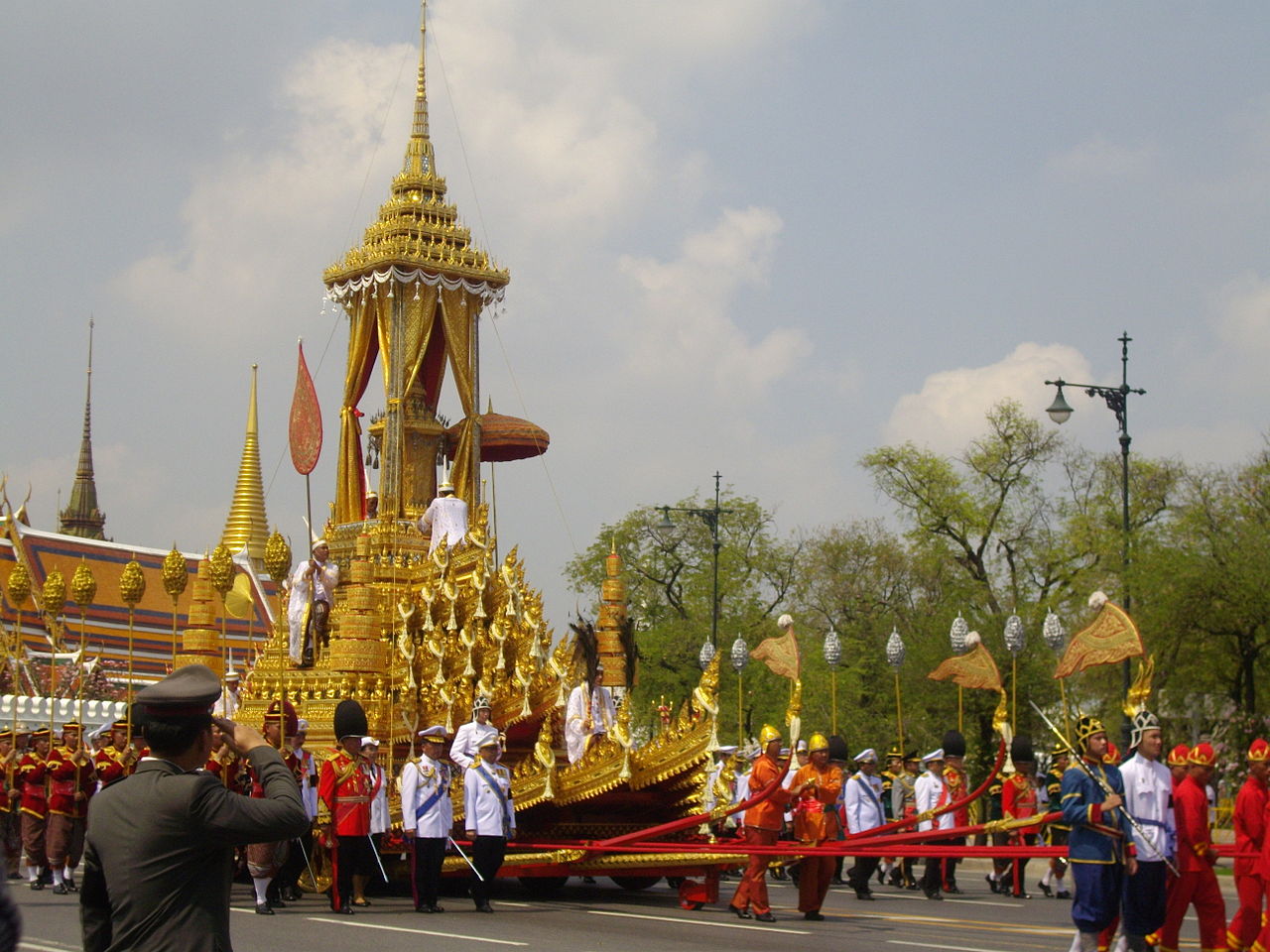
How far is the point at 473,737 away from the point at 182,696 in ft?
36.7

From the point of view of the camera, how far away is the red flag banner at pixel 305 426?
20.3 metres

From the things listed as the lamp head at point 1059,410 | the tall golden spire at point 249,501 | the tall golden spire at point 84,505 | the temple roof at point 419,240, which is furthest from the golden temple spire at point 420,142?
the tall golden spire at point 84,505

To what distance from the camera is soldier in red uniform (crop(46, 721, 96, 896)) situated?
17047 millimetres

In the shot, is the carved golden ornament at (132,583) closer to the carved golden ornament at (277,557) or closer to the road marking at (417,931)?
the carved golden ornament at (277,557)

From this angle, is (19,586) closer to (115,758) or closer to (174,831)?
(115,758)

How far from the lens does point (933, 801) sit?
2069 cm

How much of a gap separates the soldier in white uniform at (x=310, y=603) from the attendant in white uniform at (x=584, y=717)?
328 cm

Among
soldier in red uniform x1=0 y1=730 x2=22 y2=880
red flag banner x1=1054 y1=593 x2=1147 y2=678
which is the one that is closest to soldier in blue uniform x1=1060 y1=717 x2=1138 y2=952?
red flag banner x1=1054 y1=593 x2=1147 y2=678

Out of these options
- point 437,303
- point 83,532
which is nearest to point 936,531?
point 437,303

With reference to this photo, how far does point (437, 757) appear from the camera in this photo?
1591cm

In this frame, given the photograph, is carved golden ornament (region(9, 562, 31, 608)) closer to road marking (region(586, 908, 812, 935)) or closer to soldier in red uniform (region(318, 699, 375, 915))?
soldier in red uniform (region(318, 699, 375, 915))

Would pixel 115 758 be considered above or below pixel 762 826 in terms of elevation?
above

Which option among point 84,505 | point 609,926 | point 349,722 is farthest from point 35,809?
point 84,505

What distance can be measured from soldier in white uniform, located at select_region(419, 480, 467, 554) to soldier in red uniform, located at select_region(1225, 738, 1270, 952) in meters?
11.1
